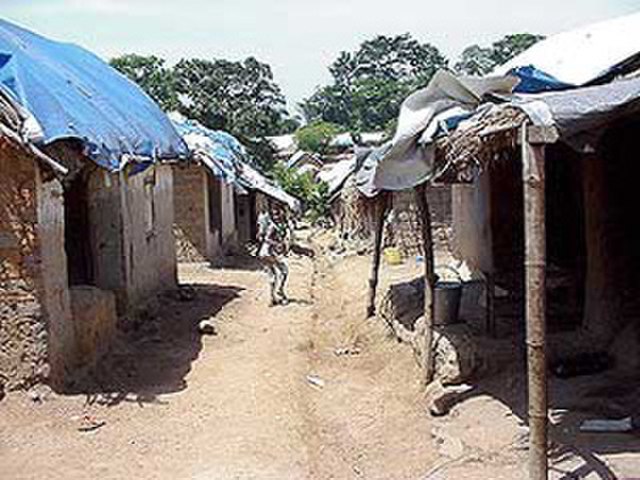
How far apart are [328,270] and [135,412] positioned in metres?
13.5

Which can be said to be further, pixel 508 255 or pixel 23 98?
pixel 508 255

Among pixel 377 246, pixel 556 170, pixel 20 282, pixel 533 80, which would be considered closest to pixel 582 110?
pixel 533 80

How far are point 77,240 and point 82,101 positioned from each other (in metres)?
2.43

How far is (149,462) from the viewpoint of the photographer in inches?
278

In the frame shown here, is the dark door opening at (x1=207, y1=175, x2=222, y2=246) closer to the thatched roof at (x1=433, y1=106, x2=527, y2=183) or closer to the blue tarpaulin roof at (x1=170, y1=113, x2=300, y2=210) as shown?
the blue tarpaulin roof at (x1=170, y1=113, x2=300, y2=210)

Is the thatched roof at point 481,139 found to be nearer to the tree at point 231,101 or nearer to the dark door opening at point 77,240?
the dark door opening at point 77,240

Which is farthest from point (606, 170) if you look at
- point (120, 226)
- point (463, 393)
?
point (120, 226)

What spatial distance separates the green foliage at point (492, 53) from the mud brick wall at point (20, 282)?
2383 inches

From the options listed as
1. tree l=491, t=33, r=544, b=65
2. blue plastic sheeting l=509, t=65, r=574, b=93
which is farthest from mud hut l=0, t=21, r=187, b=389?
tree l=491, t=33, r=544, b=65

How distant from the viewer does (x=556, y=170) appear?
462 inches

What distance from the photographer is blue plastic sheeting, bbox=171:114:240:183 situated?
19.2 metres

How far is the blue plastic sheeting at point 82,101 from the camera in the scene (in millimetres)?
8641

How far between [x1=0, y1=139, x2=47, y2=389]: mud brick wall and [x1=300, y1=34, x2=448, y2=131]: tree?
205ft

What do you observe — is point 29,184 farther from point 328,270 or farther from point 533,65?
point 328,270
